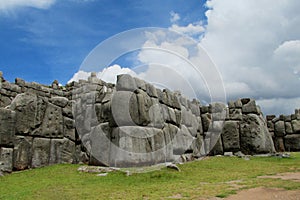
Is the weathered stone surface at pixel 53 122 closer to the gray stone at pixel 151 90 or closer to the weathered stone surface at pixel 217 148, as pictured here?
the gray stone at pixel 151 90

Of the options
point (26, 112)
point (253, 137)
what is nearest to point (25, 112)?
point (26, 112)

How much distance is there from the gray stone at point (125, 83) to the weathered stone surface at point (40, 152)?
13.5 ft

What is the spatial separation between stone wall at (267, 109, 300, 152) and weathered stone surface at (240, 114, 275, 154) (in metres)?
4.64

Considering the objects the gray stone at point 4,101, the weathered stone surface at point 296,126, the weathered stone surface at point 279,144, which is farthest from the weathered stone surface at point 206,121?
the gray stone at point 4,101

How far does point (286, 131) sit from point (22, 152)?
20.1 meters

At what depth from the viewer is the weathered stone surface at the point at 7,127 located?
10.8m

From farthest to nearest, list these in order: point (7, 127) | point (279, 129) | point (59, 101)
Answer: point (279, 129) → point (59, 101) → point (7, 127)

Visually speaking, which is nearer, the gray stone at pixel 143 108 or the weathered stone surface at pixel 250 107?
the gray stone at pixel 143 108

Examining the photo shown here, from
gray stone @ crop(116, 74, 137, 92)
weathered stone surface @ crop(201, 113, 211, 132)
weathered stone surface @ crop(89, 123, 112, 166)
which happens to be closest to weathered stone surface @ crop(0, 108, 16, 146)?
weathered stone surface @ crop(89, 123, 112, 166)

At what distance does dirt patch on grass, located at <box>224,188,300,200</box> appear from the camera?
618 centimetres

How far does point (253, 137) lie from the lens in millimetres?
18359

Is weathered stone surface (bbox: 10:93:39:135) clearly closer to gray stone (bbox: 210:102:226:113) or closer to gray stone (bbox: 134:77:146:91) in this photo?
gray stone (bbox: 134:77:146:91)

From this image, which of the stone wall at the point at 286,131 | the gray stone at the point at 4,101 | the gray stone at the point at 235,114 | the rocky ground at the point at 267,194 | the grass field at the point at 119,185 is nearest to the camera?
the rocky ground at the point at 267,194

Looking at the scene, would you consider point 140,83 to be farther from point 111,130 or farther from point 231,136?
point 231,136
